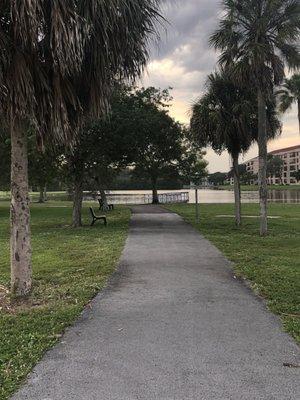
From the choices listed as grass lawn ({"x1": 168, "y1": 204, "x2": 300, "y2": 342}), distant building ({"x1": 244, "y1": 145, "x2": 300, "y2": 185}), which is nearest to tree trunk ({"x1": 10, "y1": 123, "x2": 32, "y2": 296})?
grass lawn ({"x1": 168, "y1": 204, "x2": 300, "y2": 342})

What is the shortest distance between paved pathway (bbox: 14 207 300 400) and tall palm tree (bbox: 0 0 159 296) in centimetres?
205

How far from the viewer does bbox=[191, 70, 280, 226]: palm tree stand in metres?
18.3

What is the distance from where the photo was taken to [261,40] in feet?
49.4

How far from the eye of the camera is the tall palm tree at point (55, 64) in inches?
227

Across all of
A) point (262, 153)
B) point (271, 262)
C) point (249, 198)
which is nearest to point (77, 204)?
point (262, 153)

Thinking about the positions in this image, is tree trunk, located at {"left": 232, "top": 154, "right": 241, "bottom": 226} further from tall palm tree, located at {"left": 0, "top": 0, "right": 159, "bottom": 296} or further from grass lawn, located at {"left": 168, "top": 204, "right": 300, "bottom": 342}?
tall palm tree, located at {"left": 0, "top": 0, "right": 159, "bottom": 296}

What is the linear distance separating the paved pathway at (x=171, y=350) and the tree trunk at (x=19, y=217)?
123cm

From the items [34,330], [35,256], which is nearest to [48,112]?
[34,330]

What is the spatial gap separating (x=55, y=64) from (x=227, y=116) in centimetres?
1321

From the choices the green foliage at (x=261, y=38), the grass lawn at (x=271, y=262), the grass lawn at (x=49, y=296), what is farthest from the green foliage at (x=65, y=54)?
the green foliage at (x=261, y=38)

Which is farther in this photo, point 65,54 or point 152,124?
point 152,124

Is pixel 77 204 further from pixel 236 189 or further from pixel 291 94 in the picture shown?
pixel 291 94

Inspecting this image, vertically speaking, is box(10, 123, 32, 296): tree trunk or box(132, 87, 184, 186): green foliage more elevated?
box(132, 87, 184, 186): green foliage

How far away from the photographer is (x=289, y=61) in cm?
1520
